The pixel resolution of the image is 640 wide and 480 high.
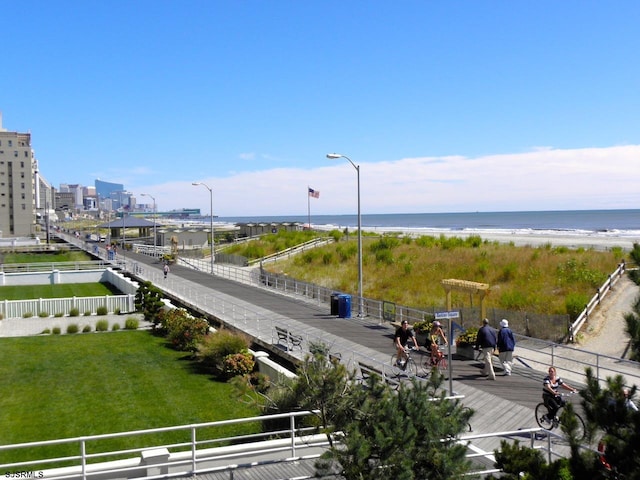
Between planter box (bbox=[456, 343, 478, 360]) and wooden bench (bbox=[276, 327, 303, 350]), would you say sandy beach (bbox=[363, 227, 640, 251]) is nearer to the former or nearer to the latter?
planter box (bbox=[456, 343, 478, 360])

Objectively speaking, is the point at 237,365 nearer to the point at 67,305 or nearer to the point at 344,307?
the point at 344,307

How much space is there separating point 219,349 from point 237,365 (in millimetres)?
1399

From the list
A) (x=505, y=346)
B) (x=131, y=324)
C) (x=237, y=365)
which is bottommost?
(x=131, y=324)

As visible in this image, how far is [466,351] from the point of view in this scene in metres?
18.4

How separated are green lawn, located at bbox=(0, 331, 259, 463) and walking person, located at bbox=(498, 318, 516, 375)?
6757mm

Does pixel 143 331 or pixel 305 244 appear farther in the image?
pixel 305 244

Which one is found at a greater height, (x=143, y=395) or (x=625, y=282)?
(x=625, y=282)

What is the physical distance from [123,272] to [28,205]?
9103 centimetres

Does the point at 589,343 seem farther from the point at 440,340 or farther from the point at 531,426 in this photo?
the point at 531,426

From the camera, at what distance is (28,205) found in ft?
409

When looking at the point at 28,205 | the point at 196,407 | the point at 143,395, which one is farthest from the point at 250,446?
the point at 28,205

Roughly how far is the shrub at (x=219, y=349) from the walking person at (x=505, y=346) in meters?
8.19

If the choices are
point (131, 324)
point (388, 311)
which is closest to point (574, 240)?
point (388, 311)

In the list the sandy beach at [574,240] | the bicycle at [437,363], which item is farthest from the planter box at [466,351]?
the sandy beach at [574,240]
